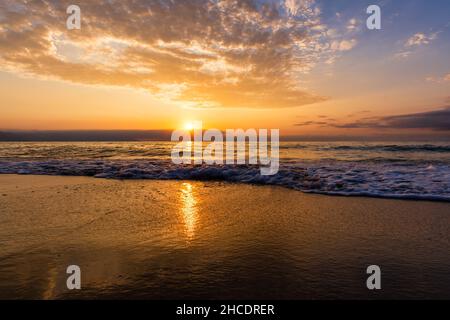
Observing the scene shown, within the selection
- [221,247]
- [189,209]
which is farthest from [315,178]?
[221,247]

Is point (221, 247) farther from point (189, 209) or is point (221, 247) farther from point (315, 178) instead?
point (315, 178)

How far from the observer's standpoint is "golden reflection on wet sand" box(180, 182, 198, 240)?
5.38 metres

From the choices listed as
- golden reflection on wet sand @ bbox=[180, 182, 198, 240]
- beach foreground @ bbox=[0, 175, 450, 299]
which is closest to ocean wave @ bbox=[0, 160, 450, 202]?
beach foreground @ bbox=[0, 175, 450, 299]

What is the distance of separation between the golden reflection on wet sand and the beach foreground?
0.07ft

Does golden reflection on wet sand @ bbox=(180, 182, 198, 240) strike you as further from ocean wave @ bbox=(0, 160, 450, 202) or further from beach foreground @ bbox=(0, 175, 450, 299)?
ocean wave @ bbox=(0, 160, 450, 202)

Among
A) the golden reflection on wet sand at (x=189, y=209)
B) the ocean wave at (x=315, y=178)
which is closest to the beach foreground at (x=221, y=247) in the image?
the golden reflection on wet sand at (x=189, y=209)

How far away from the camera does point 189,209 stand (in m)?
6.91

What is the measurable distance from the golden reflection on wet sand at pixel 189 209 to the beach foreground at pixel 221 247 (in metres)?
0.02

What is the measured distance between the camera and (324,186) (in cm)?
977

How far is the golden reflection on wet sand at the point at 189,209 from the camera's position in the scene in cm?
538

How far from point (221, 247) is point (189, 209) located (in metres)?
2.53

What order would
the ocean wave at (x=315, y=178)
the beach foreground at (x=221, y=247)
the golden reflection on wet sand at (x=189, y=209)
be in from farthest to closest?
the ocean wave at (x=315, y=178), the golden reflection on wet sand at (x=189, y=209), the beach foreground at (x=221, y=247)

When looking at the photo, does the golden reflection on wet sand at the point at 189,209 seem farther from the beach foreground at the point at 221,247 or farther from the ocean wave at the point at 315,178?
the ocean wave at the point at 315,178
